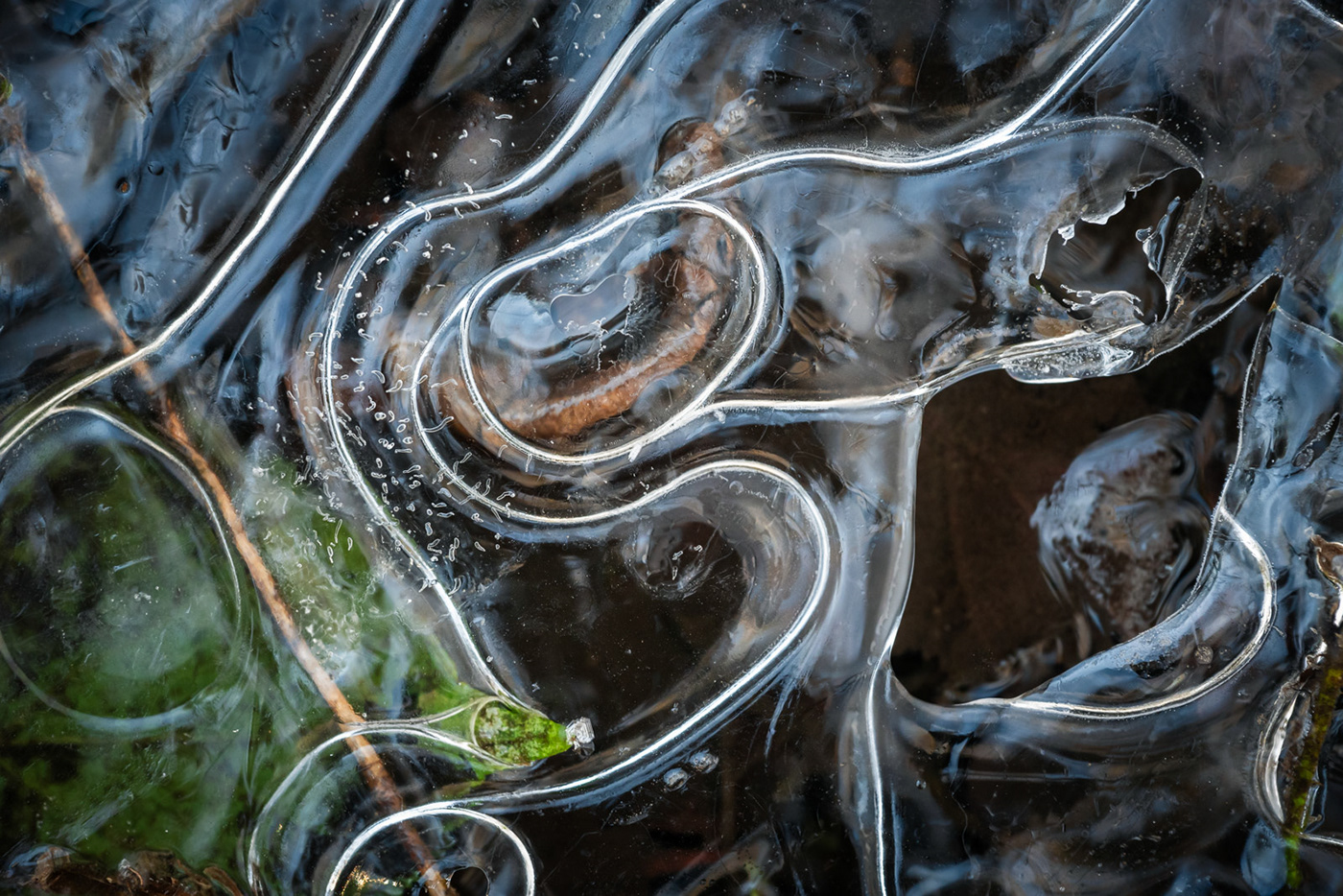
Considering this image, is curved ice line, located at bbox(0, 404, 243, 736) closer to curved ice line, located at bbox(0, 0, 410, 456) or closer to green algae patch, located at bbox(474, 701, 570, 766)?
curved ice line, located at bbox(0, 0, 410, 456)

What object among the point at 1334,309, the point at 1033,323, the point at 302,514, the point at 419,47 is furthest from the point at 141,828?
the point at 1334,309

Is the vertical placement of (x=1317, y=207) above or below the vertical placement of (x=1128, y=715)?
above

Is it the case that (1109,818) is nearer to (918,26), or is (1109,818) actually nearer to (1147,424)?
(1147,424)

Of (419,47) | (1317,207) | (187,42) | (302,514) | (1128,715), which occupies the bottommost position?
(1128,715)

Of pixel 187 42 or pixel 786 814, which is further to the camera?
pixel 786 814

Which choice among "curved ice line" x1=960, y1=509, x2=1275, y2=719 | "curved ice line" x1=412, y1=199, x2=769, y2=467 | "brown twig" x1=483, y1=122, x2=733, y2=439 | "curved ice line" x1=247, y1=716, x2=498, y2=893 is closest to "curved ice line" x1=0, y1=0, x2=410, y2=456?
"curved ice line" x1=412, y1=199, x2=769, y2=467

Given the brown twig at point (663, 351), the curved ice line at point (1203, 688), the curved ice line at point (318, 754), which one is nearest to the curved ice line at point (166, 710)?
the curved ice line at point (318, 754)
